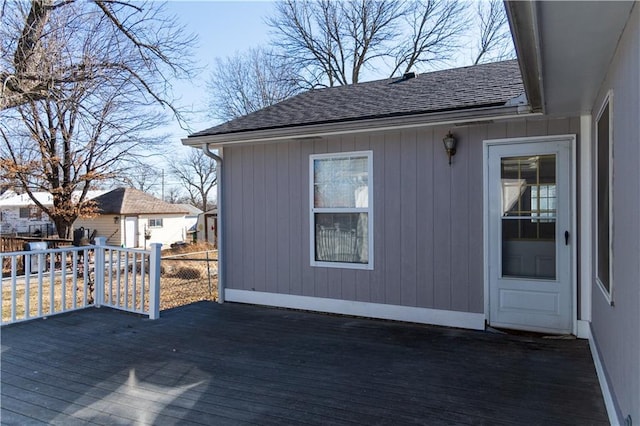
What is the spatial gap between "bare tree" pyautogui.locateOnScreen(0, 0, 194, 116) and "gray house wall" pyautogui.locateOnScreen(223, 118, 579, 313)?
9.86ft

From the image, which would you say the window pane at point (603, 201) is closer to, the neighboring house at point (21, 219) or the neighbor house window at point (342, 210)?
the neighbor house window at point (342, 210)

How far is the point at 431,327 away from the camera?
4.61m

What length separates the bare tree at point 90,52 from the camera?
623 centimetres

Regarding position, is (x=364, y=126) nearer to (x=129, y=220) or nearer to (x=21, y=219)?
(x=129, y=220)

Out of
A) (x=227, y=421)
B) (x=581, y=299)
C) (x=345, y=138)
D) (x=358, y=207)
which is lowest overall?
(x=227, y=421)

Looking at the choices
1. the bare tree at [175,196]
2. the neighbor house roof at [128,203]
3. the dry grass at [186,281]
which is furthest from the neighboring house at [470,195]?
the bare tree at [175,196]

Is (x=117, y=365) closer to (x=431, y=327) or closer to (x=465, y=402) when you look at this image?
(x=465, y=402)

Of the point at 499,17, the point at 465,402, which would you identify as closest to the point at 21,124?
the point at 465,402

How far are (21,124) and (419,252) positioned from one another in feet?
42.2

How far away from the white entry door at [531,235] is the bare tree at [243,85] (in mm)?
14017

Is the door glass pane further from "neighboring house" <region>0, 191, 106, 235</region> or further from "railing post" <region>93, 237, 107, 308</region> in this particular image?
"neighboring house" <region>0, 191, 106, 235</region>

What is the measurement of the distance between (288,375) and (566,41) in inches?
111

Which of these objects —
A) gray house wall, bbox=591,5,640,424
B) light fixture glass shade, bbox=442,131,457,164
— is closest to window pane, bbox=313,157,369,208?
light fixture glass shade, bbox=442,131,457,164

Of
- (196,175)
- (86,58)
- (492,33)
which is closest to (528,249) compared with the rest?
(86,58)
